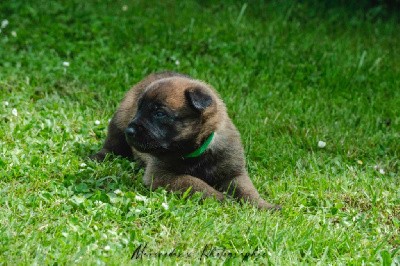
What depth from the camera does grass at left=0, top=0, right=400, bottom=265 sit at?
15.3 ft

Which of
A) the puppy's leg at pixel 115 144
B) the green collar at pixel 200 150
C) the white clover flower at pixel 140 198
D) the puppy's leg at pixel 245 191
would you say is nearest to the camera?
the white clover flower at pixel 140 198

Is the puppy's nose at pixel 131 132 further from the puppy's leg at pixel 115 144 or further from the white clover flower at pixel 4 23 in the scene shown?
the white clover flower at pixel 4 23

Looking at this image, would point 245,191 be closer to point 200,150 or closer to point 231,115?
point 200,150

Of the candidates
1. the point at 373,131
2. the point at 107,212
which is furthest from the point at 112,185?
the point at 373,131

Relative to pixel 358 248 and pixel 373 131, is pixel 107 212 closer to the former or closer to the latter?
pixel 358 248

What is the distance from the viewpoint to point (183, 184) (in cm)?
561

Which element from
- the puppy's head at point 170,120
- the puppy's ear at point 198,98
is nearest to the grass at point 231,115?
the puppy's head at point 170,120

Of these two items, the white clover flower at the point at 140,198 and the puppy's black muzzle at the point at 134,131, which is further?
the puppy's black muzzle at the point at 134,131

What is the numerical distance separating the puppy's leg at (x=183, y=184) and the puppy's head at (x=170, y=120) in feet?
0.67

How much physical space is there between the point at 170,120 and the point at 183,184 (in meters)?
0.50

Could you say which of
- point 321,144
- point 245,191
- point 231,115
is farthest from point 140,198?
point 231,115

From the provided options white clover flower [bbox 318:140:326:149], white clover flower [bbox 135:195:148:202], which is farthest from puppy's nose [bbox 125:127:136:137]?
white clover flower [bbox 318:140:326:149]

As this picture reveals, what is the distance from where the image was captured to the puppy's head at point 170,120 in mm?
5590

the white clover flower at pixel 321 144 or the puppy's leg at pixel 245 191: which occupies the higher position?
the puppy's leg at pixel 245 191
